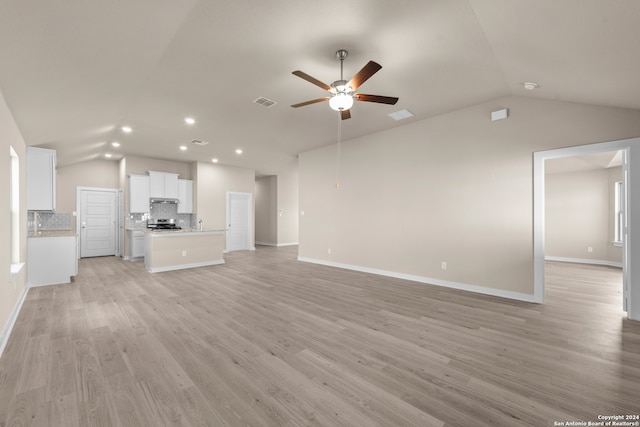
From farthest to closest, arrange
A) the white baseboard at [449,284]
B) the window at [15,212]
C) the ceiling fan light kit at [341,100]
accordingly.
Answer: the white baseboard at [449,284] → the window at [15,212] → the ceiling fan light kit at [341,100]

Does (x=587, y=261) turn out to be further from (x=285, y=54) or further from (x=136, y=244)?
(x=136, y=244)

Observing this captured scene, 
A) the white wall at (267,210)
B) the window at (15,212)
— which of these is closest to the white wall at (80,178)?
the window at (15,212)

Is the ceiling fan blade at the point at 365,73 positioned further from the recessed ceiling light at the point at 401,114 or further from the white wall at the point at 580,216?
the white wall at the point at 580,216

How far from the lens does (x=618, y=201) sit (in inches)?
263

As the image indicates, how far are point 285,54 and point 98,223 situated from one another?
810 cm

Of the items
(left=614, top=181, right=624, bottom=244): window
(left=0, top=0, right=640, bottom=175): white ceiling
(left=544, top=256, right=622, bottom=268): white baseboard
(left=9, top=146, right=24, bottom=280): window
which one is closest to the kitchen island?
(left=9, top=146, right=24, bottom=280): window

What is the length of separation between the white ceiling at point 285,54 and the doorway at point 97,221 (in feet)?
12.7

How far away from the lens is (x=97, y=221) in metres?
8.20

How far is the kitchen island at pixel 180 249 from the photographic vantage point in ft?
19.8

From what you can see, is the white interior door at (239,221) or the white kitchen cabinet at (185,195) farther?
the white interior door at (239,221)

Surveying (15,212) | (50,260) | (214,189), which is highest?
(214,189)

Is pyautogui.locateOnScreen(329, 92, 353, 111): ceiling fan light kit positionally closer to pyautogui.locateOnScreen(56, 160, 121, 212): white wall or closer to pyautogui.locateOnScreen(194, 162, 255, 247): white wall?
pyautogui.locateOnScreen(194, 162, 255, 247): white wall

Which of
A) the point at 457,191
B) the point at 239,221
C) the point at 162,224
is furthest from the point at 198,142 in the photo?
the point at 457,191

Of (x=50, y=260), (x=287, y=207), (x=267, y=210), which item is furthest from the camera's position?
(x=267, y=210)
